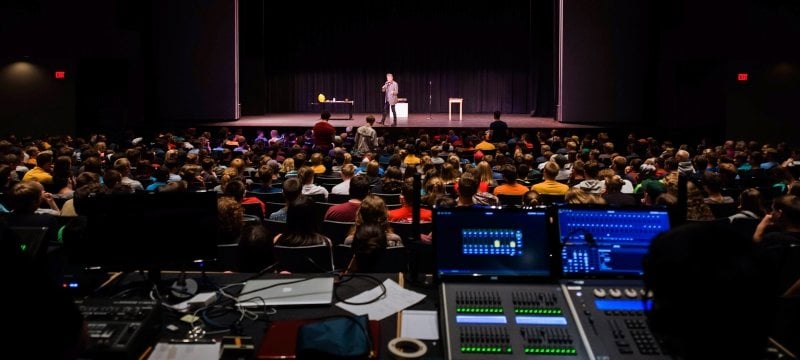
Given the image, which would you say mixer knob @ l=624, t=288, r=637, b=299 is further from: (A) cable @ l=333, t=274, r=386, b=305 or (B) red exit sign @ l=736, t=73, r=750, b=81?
(B) red exit sign @ l=736, t=73, r=750, b=81

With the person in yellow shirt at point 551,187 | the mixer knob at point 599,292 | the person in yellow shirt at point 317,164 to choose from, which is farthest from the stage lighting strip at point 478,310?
the person in yellow shirt at point 317,164

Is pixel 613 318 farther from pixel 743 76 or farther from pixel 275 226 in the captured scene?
pixel 743 76

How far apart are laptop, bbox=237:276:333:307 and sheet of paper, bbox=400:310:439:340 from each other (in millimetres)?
395

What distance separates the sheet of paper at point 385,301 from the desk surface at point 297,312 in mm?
35

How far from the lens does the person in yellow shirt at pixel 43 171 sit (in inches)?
333

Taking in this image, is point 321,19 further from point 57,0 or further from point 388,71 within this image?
point 57,0

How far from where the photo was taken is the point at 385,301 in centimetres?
336

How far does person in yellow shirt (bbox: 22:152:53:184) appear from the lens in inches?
333

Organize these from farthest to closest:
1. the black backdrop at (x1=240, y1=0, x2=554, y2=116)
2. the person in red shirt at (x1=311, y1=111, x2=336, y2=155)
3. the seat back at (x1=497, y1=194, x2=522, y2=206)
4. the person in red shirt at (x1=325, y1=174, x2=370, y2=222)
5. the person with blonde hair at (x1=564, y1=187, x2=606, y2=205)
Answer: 1. the black backdrop at (x1=240, y1=0, x2=554, y2=116)
2. the person in red shirt at (x1=311, y1=111, x2=336, y2=155)
3. the seat back at (x1=497, y1=194, x2=522, y2=206)
4. the person in red shirt at (x1=325, y1=174, x2=370, y2=222)
5. the person with blonde hair at (x1=564, y1=187, x2=606, y2=205)

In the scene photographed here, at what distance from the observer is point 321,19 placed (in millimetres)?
24875

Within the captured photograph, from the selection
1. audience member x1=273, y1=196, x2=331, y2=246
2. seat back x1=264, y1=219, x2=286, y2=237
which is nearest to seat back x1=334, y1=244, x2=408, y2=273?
audience member x1=273, y1=196, x2=331, y2=246

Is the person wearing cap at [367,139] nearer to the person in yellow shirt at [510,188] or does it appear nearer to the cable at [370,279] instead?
the person in yellow shirt at [510,188]

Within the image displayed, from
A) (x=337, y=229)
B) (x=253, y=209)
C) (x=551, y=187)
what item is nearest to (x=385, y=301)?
(x=337, y=229)

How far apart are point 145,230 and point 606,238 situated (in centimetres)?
224
